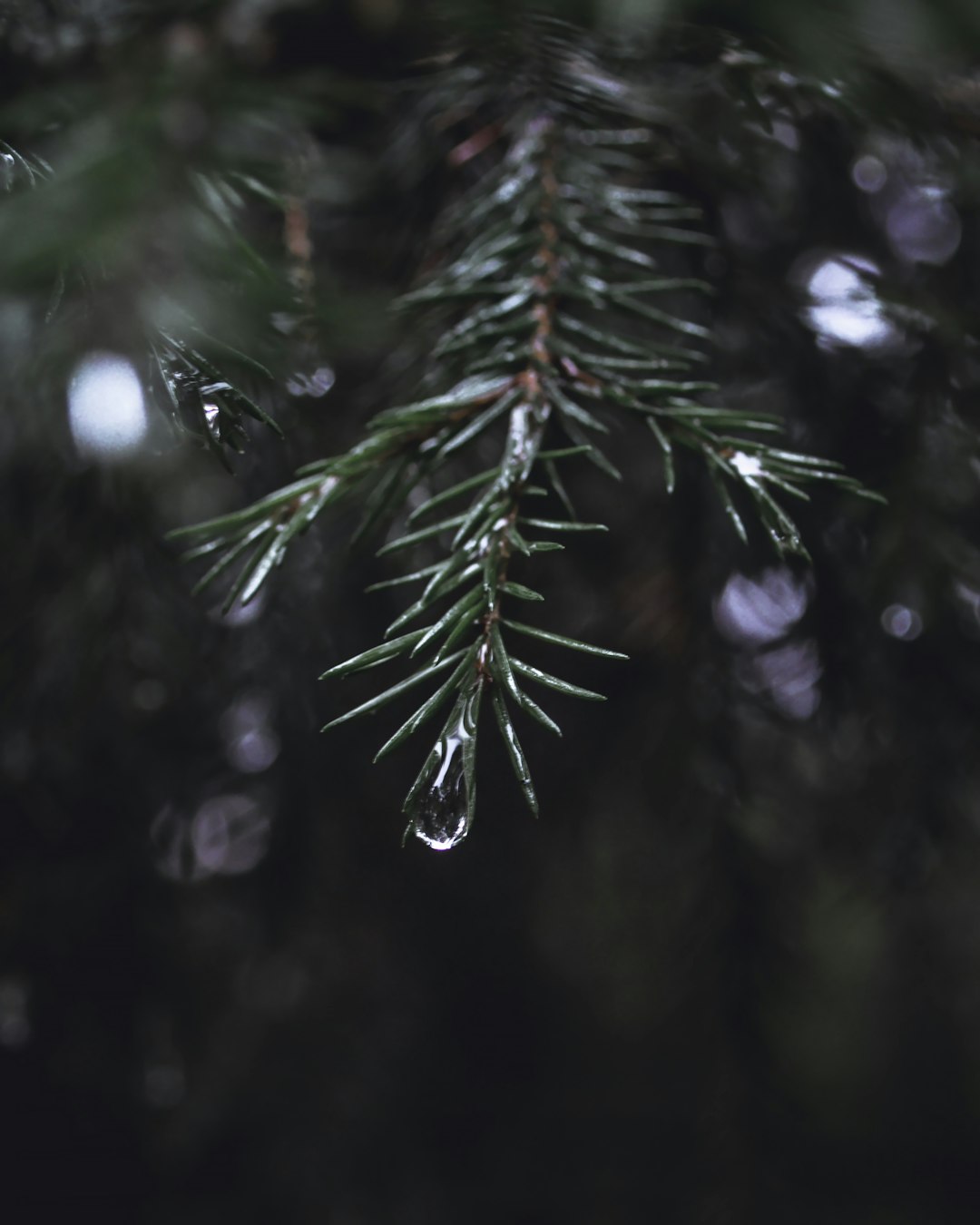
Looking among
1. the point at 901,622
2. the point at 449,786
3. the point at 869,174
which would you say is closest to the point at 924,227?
the point at 869,174

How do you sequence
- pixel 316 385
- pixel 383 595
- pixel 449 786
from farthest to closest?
1. pixel 383 595
2. pixel 316 385
3. pixel 449 786

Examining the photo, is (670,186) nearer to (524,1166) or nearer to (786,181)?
(786,181)

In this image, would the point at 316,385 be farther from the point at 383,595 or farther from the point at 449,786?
the point at 449,786

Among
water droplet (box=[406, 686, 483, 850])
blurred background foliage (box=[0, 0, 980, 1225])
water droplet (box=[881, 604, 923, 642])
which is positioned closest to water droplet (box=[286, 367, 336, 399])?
blurred background foliage (box=[0, 0, 980, 1225])

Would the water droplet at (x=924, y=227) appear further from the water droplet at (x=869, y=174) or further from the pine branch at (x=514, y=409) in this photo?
the pine branch at (x=514, y=409)

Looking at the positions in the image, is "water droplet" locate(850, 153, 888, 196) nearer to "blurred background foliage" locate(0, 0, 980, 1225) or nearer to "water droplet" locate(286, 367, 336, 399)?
"blurred background foliage" locate(0, 0, 980, 1225)

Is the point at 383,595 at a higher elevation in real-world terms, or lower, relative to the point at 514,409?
lower
